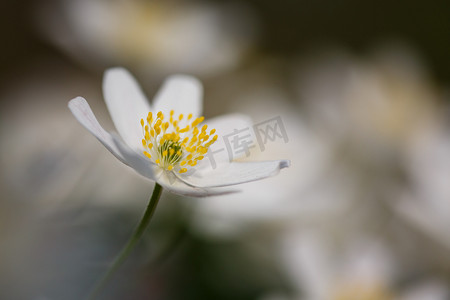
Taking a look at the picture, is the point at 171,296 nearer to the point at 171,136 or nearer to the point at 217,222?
the point at 217,222

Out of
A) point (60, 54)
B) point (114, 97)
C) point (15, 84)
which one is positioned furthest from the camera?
point (60, 54)

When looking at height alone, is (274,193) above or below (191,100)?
below

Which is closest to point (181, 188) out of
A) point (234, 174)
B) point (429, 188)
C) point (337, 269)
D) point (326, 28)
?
point (234, 174)

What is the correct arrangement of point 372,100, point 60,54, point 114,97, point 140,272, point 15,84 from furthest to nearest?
point 60,54 < point 15,84 < point 372,100 < point 140,272 < point 114,97

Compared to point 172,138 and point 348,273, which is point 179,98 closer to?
point 172,138

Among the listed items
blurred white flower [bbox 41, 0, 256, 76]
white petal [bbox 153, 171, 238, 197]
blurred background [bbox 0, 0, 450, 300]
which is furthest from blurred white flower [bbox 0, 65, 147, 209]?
white petal [bbox 153, 171, 238, 197]

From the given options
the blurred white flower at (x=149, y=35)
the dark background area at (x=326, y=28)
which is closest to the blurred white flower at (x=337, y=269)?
the blurred white flower at (x=149, y=35)

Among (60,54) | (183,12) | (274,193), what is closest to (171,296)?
(274,193)

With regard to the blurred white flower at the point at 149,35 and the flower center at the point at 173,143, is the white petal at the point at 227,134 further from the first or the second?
the blurred white flower at the point at 149,35
